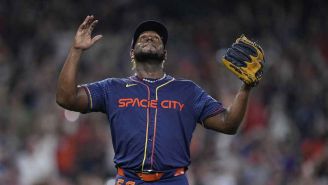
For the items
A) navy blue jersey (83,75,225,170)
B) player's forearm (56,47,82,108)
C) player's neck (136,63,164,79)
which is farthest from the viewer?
player's neck (136,63,164,79)

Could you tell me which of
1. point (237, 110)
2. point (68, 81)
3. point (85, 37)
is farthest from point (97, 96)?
point (237, 110)

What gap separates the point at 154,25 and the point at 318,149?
18.0 ft

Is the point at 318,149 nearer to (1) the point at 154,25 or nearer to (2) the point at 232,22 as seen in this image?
(2) the point at 232,22

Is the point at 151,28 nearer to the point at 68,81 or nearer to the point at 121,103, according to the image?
the point at 121,103

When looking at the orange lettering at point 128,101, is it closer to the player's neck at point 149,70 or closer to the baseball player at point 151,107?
the baseball player at point 151,107

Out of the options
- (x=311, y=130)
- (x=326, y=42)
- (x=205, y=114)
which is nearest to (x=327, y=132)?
(x=311, y=130)

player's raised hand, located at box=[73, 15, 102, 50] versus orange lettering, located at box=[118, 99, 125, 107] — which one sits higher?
player's raised hand, located at box=[73, 15, 102, 50]

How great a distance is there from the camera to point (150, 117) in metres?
6.03

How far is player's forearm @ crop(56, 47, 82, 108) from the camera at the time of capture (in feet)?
19.2

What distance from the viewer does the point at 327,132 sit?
11617 millimetres

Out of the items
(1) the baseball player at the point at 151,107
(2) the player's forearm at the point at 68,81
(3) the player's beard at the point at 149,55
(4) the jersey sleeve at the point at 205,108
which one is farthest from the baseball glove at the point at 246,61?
(2) the player's forearm at the point at 68,81

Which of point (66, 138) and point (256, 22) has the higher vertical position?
point (256, 22)

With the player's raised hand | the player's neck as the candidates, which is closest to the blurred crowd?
the player's neck

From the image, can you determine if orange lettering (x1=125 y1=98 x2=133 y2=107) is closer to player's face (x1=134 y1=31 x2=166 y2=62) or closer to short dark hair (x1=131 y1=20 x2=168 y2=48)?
player's face (x1=134 y1=31 x2=166 y2=62)
